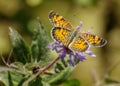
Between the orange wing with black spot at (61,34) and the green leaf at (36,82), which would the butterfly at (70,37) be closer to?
the orange wing with black spot at (61,34)

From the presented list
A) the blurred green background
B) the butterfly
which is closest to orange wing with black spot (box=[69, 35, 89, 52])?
the butterfly

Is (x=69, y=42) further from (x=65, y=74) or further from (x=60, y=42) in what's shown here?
(x=65, y=74)

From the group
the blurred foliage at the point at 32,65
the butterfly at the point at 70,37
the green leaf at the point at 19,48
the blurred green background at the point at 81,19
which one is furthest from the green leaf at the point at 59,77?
the blurred green background at the point at 81,19

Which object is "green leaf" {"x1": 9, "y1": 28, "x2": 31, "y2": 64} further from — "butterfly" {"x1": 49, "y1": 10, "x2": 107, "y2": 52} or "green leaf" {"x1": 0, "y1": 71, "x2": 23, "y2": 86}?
"butterfly" {"x1": 49, "y1": 10, "x2": 107, "y2": 52}

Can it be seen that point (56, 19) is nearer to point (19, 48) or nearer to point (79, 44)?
point (79, 44)

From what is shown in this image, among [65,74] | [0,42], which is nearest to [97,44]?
[65,74]

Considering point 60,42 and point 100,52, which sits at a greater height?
point 60,42

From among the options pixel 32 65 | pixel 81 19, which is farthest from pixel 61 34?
pixel 81 19
